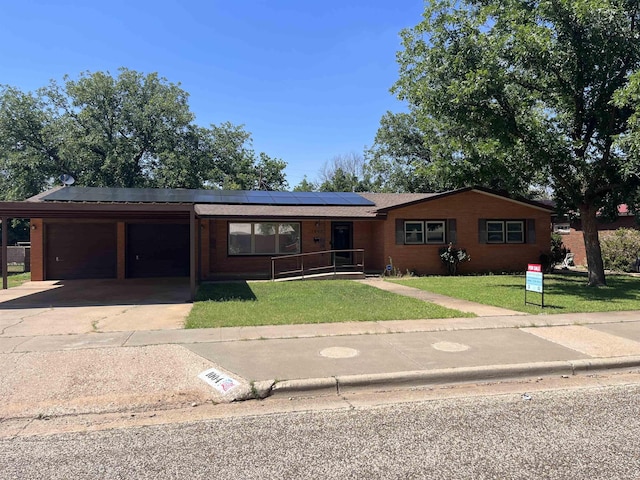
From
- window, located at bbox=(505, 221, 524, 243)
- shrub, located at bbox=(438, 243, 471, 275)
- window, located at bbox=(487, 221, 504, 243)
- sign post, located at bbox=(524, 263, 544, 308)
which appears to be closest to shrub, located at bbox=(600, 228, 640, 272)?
window, located at bbox=(505, 221, 524, 243)

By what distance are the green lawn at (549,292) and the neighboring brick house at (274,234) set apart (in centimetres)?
215

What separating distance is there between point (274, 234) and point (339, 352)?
1216cm

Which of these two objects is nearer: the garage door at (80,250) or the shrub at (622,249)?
the garage door at (80,250)

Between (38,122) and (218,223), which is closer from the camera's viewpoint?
(218,223)

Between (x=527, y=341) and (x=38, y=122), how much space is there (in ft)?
114

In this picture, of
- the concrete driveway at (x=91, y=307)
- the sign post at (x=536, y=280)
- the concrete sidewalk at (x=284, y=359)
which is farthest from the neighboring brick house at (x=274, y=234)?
the concrete sidewalk at (x=284, y=359)

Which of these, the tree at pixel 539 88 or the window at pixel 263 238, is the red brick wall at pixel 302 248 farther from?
the tree at pixel 539 88

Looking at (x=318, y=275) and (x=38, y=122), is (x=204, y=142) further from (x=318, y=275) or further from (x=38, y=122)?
(x=318, y=275)

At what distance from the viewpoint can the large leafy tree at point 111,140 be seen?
3022cm

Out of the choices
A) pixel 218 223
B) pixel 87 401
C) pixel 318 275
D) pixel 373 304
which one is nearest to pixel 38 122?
pixel 218 223

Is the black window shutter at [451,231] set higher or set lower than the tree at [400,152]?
lower

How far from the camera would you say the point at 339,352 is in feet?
21.4

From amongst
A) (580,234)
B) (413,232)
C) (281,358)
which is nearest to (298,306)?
(281,358)

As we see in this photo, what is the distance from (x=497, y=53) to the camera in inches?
486
